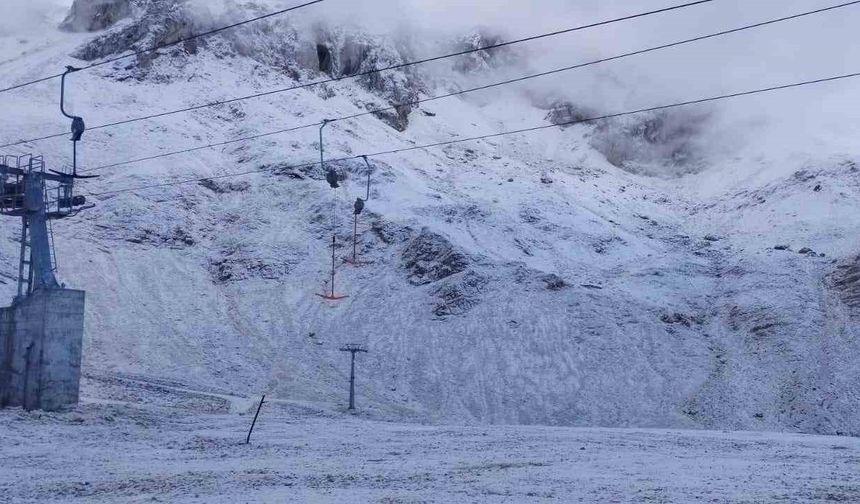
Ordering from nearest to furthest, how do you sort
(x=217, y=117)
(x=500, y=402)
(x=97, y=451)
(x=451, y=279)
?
(x=97, y=451), (x=500, y=402), (x=451, y=279), (x=217, y=117)

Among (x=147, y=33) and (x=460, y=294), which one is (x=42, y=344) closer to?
(x=460, y=294)

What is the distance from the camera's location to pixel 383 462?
741 inches

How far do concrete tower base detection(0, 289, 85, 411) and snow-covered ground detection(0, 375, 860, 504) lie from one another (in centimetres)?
108

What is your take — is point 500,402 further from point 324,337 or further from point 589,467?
point 589,467

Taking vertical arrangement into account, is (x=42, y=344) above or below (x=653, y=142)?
below

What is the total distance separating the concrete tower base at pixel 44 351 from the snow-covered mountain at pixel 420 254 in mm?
10096

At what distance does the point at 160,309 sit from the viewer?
42.9 m

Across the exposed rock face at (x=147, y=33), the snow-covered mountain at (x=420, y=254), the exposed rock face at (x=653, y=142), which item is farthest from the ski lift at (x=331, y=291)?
the exposed rock face at (x=653, y=142)

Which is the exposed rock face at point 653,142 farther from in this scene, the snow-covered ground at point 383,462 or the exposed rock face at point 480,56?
the snow-covered ground at point 383,462

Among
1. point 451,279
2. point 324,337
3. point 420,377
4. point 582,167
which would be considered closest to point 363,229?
point 451,279

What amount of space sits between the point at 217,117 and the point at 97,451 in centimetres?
5035

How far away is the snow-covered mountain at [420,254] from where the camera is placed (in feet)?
125

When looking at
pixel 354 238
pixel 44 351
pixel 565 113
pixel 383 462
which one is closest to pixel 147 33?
pixel 354 238

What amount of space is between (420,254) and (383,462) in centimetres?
3187
